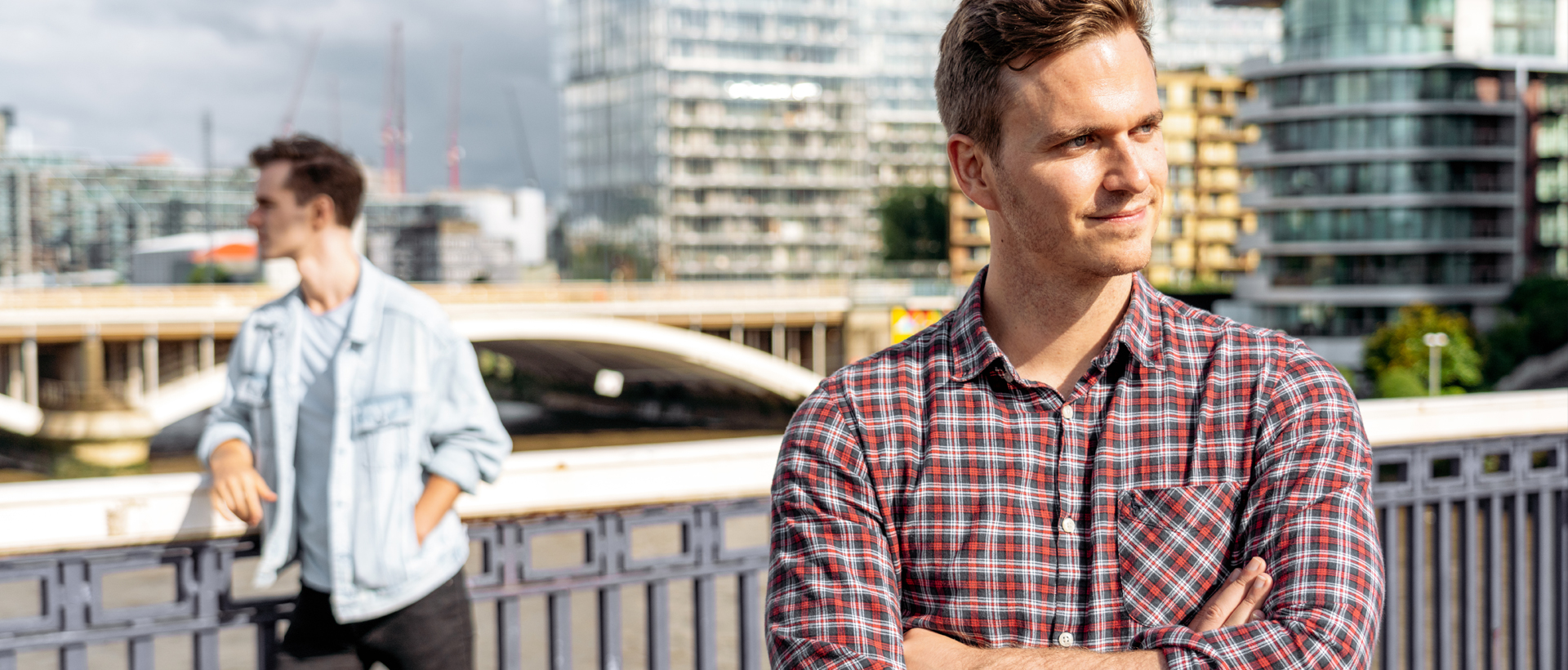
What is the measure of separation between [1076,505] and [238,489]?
166 centimetres

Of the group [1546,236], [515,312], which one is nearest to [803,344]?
[515,312]

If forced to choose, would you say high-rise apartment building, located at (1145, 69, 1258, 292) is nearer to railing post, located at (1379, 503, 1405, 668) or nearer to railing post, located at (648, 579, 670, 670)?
railing post, located at (1379, 503, 1405, 668)

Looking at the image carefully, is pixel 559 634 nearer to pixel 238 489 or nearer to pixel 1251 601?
pixel 238 489

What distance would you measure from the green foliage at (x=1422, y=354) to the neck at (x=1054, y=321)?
3668cm

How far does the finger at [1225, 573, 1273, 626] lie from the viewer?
60.7 inches

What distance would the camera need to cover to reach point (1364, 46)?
45.9 m

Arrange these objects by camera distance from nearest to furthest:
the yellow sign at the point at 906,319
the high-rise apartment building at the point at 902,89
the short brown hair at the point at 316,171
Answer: the short brown hair at the point at 316,171, the yellow sign at the point at 906,319, the high-rise apartment building at the point at 902,89

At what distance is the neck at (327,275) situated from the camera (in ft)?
9.09

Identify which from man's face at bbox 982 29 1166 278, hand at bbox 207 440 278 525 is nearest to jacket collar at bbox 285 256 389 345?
hand at bbox 207 440 278 525

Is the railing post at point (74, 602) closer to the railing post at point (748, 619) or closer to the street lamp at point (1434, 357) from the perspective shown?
the railing post at point (748, 619)

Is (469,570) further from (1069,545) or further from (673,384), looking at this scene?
(673,384)

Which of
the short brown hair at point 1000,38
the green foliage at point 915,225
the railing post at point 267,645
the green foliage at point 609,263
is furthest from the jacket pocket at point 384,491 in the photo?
the green foliage at point 609,263

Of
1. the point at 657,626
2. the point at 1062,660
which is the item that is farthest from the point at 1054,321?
the point at 657,626

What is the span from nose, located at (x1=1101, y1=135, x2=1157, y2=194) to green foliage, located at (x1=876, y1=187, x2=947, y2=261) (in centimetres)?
7164
